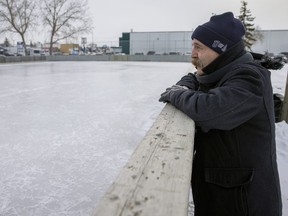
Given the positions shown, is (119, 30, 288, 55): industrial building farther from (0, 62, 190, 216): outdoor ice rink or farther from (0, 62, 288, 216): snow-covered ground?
(0, 62, 288, 216): snow-covered ground

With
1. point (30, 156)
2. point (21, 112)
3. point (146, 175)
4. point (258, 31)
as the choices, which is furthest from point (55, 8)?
point (146, 175)

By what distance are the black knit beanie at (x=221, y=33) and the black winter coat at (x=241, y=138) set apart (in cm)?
9

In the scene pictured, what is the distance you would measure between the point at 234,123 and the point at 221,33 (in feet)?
1.34

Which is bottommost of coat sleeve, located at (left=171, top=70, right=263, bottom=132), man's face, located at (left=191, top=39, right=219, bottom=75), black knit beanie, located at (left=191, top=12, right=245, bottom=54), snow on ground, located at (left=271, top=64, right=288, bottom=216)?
snow on ground, located at (left=271, top=64, right=288, bottom=216)

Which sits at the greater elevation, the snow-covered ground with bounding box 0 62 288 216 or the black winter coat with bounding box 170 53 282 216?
the black winter coat with bounding box 170 53 282 216

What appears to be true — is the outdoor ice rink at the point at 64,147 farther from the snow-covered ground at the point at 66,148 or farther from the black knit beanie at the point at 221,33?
the black knit beanie at the point at 221,33

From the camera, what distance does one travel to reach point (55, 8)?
44.6 meters

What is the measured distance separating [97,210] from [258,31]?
54067 mm

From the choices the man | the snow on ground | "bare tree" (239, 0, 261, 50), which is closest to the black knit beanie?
the man

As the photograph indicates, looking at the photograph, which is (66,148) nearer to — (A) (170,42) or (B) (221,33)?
(B) (221,33)

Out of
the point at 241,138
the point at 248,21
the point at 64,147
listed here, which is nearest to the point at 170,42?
the point at 248,21

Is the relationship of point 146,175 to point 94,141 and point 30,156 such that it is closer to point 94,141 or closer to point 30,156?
point 30,156

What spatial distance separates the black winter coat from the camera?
4.13 ft

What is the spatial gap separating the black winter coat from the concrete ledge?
0.49ft
